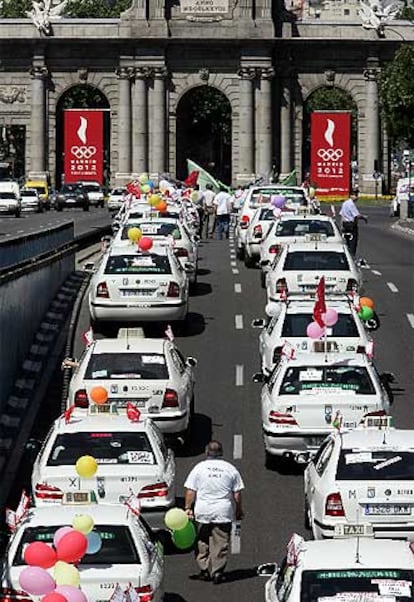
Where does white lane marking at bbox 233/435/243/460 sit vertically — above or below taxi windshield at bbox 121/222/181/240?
below

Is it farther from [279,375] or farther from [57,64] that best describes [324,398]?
[57,64]

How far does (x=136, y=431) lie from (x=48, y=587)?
806 centimetres

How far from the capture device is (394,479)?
1961cm

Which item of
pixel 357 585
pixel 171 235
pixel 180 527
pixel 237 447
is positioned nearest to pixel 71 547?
pixel 357 585

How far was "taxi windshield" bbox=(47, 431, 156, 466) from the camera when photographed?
2102 cm

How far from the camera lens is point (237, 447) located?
2653 centimetres

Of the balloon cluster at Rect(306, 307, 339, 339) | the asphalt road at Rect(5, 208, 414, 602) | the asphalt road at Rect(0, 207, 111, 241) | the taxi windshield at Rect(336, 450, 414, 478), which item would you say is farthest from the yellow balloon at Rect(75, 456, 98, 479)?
the asphalt road at Rect(0, 207, 111, 241)

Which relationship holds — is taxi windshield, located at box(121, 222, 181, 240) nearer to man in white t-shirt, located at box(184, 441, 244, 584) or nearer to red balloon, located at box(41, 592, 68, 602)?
man in white t-shirt, located at box(184, 441, 244, 584)

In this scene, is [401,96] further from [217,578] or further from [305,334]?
[217,578]

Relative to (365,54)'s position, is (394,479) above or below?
below

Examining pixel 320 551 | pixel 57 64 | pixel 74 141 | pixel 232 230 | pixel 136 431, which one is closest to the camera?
pixel 320 551

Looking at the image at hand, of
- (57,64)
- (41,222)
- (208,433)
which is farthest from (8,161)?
(208,433)

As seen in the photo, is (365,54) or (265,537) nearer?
(265,537)

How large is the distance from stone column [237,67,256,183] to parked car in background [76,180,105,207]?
26.2 ft
